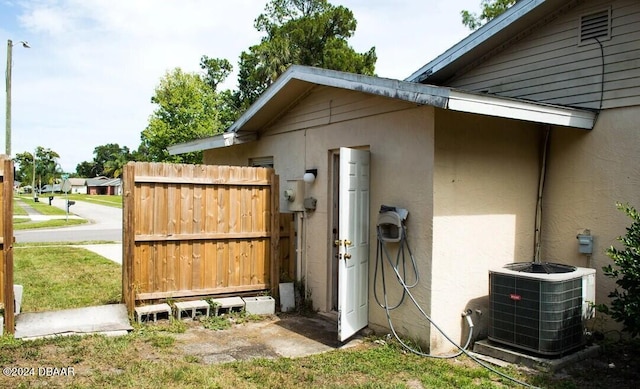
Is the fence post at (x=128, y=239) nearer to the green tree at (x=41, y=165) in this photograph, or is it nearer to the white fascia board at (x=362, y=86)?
the white fascia board at (x=362, y=86)

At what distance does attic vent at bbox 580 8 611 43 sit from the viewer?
552cm

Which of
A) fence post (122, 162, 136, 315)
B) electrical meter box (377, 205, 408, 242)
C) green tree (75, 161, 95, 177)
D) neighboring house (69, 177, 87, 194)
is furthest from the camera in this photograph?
green tree (75, 161, 95, 177)

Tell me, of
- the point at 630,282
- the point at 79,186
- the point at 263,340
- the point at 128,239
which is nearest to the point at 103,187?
the point at 79,186

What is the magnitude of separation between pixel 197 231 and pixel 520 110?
4154 mm

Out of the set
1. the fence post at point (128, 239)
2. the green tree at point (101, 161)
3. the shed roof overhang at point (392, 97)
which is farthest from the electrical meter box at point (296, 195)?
the green tree at point (101, 161)

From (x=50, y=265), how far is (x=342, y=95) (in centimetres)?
722

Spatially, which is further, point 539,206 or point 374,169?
point 539,206

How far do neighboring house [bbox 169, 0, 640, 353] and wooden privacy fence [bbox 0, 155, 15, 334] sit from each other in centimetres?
349

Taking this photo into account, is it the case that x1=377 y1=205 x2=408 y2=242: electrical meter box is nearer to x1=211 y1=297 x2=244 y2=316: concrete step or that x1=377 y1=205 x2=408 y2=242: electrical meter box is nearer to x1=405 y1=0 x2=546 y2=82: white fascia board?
x1=211 y1=297 x2=244 y2=316: concrete step

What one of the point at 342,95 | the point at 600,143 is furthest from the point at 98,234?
the point at 600,143

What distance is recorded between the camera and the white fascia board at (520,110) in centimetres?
431

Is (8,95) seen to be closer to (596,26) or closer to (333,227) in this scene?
(333,227)

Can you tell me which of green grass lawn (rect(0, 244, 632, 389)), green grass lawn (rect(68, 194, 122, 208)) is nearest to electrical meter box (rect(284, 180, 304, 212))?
green grass lawn (rect(0, 244, 632, 389))

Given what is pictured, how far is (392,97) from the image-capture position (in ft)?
15.5
